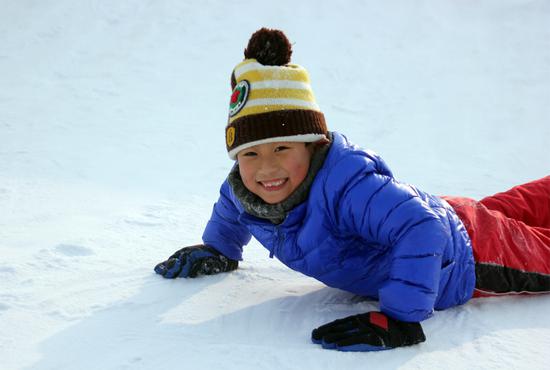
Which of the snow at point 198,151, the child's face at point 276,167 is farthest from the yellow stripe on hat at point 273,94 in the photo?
the snow at point 198,151

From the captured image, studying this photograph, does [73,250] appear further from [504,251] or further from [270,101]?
[504,251]

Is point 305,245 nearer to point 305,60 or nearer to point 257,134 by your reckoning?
point 257,134

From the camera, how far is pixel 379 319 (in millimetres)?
1459

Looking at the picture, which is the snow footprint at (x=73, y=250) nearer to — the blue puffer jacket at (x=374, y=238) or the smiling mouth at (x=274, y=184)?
the blue puffer jacket at (x=374, y=238)

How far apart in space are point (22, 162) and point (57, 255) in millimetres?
1260

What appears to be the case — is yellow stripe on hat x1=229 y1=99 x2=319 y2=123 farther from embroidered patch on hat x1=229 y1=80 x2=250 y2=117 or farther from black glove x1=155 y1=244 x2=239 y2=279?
black glove x1=155 y1=244 x2=239 y2=279

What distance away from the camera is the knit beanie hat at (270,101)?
5.18 feet

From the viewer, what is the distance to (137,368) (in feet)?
4.25

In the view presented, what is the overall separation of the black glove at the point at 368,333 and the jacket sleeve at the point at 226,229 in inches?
23.5

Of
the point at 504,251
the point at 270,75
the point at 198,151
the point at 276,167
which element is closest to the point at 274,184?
the point at 276,167

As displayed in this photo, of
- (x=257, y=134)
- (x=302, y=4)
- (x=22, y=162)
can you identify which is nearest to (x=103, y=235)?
(x=257, y=134)

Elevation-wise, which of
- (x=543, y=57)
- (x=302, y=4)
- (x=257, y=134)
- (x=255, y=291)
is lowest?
(x=255, y=291)

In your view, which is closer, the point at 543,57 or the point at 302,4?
the point at 543,57

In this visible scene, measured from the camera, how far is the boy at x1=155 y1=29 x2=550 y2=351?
1438mm
